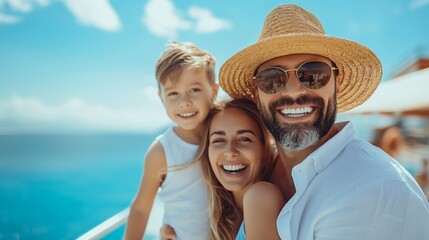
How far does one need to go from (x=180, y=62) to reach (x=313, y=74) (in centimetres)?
106

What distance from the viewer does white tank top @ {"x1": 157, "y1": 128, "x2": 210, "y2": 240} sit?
7.84 ft

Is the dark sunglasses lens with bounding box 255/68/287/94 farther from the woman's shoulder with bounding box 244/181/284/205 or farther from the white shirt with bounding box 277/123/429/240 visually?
the woman's shoulder with bounding box 244/181/284/205

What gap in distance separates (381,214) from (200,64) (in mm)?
1602

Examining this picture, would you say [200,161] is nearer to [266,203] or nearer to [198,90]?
[198,90]

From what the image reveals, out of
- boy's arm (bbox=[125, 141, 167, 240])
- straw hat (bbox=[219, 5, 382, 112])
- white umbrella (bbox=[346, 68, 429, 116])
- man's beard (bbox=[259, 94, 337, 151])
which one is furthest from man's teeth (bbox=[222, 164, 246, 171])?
white umbrella (bbox=[346, 68, 429, 116])

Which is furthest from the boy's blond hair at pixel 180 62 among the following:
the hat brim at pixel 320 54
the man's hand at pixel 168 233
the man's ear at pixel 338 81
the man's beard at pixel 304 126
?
the man's hand at pixel 168 233

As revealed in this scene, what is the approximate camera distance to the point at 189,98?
93.0 inches

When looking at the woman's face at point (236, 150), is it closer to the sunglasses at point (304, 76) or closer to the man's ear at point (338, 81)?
the sunglasses at point (304, 76)

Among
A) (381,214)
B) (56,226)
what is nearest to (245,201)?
(381,214)

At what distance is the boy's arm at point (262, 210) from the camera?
1.54 m

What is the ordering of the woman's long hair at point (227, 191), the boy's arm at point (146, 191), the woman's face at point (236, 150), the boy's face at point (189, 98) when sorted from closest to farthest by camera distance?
1. the woman's face at point (236, 150)
2. the woman's long hair at point (227, 191)
3. the boy's face at point (189, 98)
4. the boy's arm at point (146, 191)

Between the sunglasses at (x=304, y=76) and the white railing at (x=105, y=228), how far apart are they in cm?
194

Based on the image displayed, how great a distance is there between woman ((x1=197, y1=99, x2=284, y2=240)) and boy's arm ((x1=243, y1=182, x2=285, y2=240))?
0.17m

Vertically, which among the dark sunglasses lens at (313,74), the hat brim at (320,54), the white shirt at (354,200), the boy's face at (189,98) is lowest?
the white shirt at (354,200)
